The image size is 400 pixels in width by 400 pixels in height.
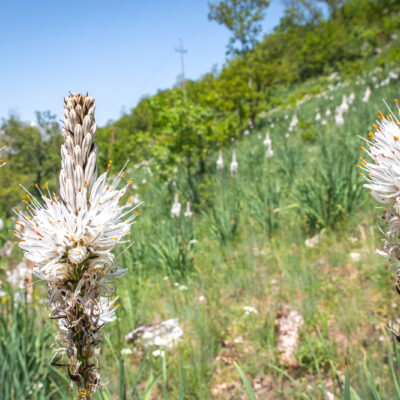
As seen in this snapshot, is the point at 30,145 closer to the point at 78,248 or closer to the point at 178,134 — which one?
the point at 178,134

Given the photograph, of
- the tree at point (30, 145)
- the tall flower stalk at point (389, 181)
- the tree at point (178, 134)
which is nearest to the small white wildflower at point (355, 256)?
the tall flower stalk at point (389, 181)

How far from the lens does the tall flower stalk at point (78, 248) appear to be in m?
1.27

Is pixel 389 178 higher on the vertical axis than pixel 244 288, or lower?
higher

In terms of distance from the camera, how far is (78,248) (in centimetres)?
127

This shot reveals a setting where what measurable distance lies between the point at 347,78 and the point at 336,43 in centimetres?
915

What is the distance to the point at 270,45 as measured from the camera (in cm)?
1973

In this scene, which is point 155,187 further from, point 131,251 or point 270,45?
point 270,45

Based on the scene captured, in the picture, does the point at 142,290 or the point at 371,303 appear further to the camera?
the point at 142,290

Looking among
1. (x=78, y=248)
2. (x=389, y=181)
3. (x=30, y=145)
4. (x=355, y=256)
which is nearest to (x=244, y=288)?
(x=355, y=256)

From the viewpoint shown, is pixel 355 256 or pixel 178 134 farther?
pixel 178 134

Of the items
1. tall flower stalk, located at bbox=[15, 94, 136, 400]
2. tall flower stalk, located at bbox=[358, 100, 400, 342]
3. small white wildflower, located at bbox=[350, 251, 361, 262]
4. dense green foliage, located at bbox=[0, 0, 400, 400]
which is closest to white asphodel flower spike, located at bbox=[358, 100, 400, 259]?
tall flower stalk, located at bbox=[358, 100, 400, 342]

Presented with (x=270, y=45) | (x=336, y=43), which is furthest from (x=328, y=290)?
(x=336, y=43)

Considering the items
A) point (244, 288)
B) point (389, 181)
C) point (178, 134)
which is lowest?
point (244, 288)

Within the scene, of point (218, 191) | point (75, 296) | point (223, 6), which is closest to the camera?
point (75, 296)
